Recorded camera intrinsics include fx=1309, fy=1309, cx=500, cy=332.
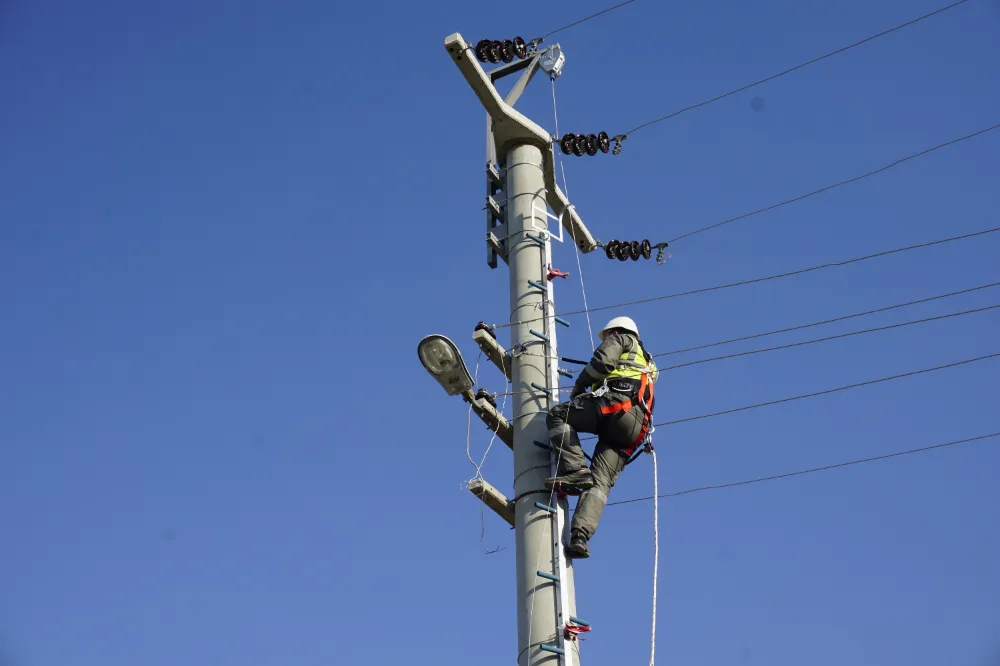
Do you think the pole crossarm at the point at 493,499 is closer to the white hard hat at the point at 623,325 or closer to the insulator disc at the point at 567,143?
the white hard hat at the point at 623,325

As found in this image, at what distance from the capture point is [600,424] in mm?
9242

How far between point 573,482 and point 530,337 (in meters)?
1.32

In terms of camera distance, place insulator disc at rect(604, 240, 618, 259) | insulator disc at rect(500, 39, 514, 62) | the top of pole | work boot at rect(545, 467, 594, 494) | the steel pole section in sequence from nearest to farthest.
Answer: the steel pole section < work boot at rect(545, 467, 594, 494) < the top of pole < insulator disc at rect(500, 39, 514, 62) < insulator disc at rect(604, 240, 618, 259)

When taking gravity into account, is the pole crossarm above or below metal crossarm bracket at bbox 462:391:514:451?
below

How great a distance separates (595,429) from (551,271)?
1.51 m

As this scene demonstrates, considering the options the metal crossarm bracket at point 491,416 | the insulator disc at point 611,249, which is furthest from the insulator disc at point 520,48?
the metal crossarm bracket at point 491,416

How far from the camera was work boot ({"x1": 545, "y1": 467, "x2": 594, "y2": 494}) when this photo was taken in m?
8.83

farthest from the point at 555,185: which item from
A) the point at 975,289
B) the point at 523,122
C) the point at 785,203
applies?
the point at 975,289

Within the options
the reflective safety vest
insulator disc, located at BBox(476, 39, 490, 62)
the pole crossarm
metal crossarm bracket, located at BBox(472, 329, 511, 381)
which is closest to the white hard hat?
the reflective safety vest

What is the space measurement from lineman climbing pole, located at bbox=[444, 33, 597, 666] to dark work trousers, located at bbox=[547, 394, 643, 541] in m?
0.14

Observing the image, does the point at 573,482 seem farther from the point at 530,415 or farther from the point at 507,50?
the point at 507,50

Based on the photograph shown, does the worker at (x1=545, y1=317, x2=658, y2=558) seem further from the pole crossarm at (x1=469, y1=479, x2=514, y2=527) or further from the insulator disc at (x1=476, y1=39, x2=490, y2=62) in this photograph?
the insulator disc at (x1=476, y1=39, x2=490, y2=62)

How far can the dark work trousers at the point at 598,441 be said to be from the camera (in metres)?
8.91

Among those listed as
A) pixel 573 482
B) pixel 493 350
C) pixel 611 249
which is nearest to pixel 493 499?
pixel 573 482
